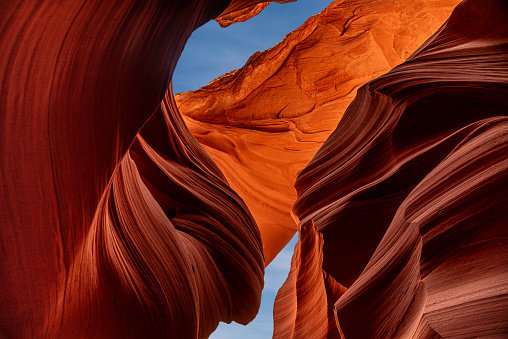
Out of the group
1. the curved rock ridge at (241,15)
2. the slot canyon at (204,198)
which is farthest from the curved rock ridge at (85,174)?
the curved rock ridge at (241,15)

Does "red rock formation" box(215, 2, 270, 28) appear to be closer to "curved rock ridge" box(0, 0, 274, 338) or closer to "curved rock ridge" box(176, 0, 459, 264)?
"curved rock ridge" box(176, 0, 459, 264)

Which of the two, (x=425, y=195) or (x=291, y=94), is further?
(x=291, y=94)

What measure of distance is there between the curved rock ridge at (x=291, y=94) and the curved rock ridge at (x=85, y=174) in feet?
10.0

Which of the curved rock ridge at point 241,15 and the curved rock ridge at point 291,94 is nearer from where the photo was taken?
the curved rock ridge at point 291,94

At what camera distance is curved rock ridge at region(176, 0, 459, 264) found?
5793mm

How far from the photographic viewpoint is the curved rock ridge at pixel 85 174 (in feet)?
5.92

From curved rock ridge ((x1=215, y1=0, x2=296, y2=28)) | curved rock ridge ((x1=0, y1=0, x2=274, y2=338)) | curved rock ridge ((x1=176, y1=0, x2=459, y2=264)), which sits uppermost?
curved rock ridge ((x1=215, y1=0, x2=296, y2=28))

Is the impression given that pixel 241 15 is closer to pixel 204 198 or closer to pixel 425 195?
pixel 204 198

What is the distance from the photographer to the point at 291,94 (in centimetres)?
611

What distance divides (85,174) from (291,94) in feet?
14.5

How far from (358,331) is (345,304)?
14 centimetres

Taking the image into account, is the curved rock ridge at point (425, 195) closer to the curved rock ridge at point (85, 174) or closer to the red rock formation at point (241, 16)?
the curved rock ridge at point (85, 174)

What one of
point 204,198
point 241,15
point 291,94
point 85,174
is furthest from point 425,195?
point 241,15

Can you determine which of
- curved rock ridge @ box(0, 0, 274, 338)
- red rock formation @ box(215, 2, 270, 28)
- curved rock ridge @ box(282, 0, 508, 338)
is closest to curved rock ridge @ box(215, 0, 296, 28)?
red rock formation @ box(215, 2, 270, 28)
